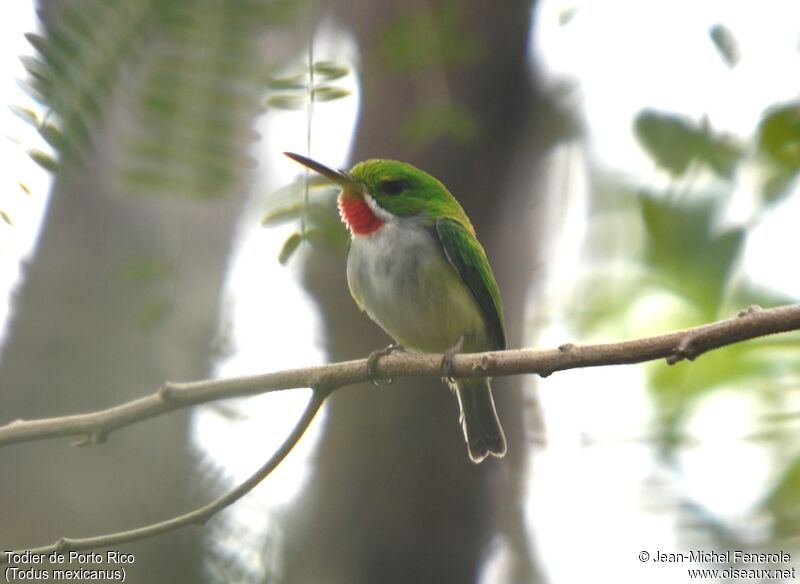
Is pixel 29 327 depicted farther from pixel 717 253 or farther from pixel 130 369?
pixel 717 253

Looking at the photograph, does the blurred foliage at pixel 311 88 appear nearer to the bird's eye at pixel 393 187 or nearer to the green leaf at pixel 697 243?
the green leaf at pixel 697 243

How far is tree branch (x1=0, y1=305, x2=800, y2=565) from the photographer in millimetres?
1786

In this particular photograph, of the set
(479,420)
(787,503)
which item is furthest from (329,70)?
(787,503)

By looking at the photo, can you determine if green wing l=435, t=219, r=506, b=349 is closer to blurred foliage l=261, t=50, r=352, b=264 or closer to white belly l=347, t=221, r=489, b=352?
white belly l=347, t=221, r=489, b=352

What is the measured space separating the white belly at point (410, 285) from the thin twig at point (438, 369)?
91 centimetres

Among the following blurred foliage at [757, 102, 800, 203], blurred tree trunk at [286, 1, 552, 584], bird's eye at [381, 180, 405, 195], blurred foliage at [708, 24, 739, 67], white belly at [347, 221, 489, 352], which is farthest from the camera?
blurred tree trunk at [286, 1, 552, 584]

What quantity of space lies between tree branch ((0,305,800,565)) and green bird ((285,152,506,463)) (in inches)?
39.0

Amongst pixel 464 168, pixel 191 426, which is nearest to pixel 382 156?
pixel 464 168

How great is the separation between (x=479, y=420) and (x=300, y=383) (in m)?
1.57

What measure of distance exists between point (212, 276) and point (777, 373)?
319 cm

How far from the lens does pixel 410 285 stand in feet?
11.2

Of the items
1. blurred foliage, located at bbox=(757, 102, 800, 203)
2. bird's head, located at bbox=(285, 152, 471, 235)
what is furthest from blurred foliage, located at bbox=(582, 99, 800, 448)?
bird's head, located at bbox=(285, 152, 471, 235)

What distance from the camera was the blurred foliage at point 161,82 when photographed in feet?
5.11

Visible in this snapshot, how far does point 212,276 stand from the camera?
5.22 m
